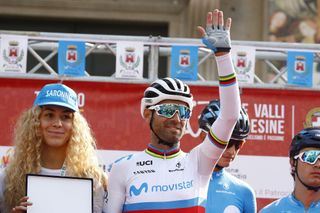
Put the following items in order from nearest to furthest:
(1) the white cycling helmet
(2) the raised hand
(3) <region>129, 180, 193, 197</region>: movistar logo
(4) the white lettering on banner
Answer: (2) the raised hand < (3) <region>129, 180, 193, 197</region>: movistar logo < (1) the white cycling helmet < (4) the white lettering on banner

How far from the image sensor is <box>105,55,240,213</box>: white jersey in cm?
450

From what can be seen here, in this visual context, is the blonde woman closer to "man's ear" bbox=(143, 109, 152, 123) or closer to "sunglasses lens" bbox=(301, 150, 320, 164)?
"man's ear" bbox=(143, 109, 152, 123)

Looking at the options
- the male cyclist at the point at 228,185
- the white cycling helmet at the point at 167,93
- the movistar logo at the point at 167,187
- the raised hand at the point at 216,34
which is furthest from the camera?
the male cyclist at the point at 228,185

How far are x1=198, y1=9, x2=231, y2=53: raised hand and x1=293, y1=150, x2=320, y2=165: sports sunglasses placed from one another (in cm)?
74

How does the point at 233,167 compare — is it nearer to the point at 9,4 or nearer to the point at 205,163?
the point at 205,163

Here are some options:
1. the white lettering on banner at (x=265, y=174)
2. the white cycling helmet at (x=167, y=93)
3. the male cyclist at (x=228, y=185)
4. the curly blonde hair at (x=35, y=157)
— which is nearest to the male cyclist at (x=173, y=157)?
the white cycling helmet at (x=167, y=93)

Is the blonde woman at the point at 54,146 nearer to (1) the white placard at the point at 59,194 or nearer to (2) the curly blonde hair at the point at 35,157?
(2) the curly blonde hair at the point at 35,157

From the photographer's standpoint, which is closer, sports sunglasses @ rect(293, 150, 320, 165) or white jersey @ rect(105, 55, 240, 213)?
white jersey @ rect(105, 55, 240, 213)

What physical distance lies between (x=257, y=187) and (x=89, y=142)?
10.6 feet

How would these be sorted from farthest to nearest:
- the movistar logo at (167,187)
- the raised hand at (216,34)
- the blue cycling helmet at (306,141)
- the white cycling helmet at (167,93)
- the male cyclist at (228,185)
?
the male cyclist at (228,185)
the blue cycling helmet at (306,141)
the white cycling helmet at (167,93)
the movistar logo at (167,187)
the raised hand at (216,34)

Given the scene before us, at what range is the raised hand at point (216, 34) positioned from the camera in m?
4.44

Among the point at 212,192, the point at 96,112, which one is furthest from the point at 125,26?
the point at 212,192

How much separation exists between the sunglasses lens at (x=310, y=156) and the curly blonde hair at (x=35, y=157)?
998 millimetres

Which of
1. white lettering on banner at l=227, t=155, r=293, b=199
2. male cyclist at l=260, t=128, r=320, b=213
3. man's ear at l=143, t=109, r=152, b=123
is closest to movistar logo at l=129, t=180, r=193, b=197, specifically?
man's ear at l=143, t=109, r=152, b=123
